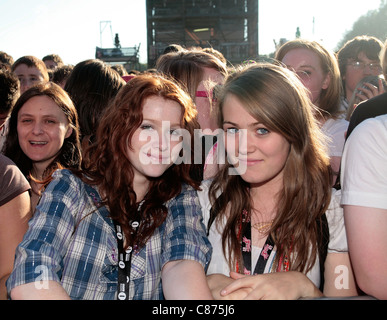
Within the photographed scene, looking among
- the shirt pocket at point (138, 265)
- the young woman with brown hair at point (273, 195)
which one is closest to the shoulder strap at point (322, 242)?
the young woman with brown hair at point (273, 195)

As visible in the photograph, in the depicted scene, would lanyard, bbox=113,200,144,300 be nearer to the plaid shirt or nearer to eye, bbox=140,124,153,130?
the plaid shirt

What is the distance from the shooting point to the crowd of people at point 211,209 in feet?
4.42

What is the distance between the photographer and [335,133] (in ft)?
8.63

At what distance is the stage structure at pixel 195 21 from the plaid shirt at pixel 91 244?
980 inches

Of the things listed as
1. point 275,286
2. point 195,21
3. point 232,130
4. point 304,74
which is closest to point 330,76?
point 304,74

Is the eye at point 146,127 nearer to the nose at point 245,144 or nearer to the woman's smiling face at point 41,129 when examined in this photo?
the nose at point 245,144

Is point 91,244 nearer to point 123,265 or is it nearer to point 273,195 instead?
point 123,265

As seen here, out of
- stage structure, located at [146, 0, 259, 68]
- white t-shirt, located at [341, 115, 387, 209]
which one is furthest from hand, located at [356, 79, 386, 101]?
stage structure, located at [146, 0, 259, 68]

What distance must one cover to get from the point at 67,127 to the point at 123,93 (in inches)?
35.1

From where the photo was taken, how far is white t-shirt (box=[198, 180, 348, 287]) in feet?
5.19

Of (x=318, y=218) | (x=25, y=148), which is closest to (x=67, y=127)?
(x=25, y=148)

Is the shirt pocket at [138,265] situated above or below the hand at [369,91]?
below

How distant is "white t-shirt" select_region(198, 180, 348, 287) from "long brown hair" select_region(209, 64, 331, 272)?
0.09 feet

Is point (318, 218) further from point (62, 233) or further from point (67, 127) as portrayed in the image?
point (67, 127)
